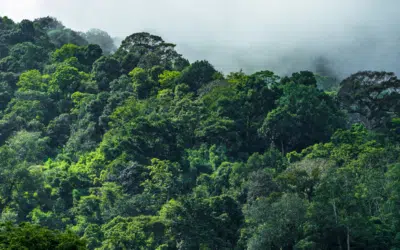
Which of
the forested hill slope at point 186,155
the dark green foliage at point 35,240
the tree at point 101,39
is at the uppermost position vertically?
the tree at point 101,39

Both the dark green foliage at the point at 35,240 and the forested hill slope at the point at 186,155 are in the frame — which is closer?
the dark green foliage at the point at 35,240

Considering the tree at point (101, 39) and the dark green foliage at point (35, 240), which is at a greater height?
the tree at point (101, 39)

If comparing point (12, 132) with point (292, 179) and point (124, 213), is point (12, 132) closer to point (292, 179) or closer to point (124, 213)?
point (124, 213)

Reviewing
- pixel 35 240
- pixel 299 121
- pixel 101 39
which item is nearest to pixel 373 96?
pixel 299 121

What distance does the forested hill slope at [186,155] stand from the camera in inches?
1582

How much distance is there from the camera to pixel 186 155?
53.4 meters

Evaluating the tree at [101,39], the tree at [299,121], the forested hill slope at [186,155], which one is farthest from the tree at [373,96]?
the tree at [101,39]

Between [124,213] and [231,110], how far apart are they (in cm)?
1259

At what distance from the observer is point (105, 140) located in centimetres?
5456

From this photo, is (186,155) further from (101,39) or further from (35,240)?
(101,39)

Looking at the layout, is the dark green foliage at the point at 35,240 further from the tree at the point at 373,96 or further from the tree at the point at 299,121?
the tree at the point at 373,96

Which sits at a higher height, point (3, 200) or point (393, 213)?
point (3, 200)

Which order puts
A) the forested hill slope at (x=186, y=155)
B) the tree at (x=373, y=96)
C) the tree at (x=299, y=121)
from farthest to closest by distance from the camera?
the tree at (x=373, y=96)
the tree at (x=299, y=121)
the forested hill slope at (x=186, y=155)

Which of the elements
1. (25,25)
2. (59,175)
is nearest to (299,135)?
(59,175)
